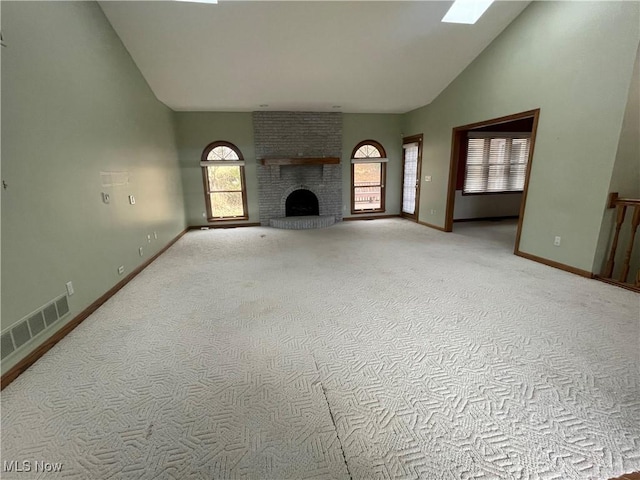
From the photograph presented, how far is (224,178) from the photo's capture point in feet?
21.6

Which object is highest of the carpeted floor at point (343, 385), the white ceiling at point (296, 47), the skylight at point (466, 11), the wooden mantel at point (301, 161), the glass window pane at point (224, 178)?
the skylight at point (466, 11)

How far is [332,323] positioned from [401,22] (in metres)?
4.00

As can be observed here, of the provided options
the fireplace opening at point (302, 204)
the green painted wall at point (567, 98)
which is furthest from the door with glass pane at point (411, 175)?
the fireplace opening at point (302, 204)

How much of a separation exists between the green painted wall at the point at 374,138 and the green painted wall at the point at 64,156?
4416 millimetres

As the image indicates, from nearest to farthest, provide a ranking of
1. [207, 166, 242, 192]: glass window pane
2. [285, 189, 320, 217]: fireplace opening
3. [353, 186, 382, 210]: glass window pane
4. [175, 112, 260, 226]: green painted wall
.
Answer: [175, 112, 260, 226]: green painted wall, [207, 166, 242, 192]: glass window pane, [285, 189, 320, 217]: fireplace opening, [353, 186, 382, 210]: glass window pane

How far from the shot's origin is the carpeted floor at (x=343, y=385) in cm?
127

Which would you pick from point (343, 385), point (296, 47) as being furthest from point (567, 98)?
point (343, 385)

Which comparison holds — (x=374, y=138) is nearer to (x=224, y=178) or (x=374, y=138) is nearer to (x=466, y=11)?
(x=466, y=11)

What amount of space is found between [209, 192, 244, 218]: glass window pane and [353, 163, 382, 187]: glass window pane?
292 centimetres

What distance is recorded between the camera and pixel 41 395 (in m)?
1.65
